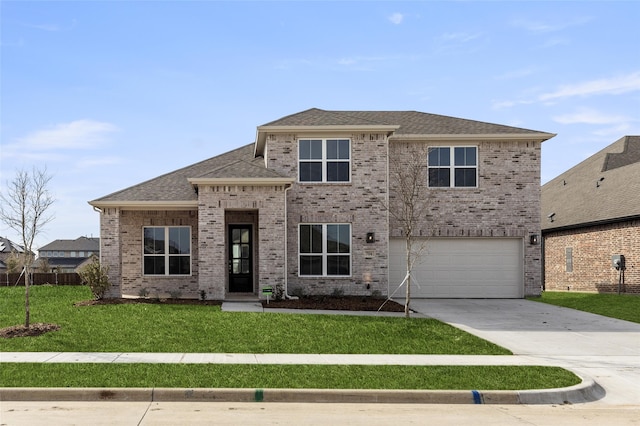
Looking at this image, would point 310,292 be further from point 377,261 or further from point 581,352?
point 581,352

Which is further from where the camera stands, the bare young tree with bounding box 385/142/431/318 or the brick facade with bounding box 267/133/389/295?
the bare young tree with bounding box 385/142/431/318

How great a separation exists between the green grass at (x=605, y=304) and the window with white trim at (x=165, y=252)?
515 inches

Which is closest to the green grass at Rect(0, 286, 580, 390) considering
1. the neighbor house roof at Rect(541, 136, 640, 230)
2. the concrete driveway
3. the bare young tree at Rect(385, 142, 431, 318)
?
the concrete driveway

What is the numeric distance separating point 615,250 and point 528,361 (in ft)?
58.9

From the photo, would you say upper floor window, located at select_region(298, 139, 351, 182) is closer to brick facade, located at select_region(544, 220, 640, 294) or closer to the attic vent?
brick facade, located at select_region(544, 220, 640, 294)

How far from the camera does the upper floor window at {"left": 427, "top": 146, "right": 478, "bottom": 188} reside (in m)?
23.6

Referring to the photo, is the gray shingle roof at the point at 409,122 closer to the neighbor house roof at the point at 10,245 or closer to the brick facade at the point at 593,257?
the brick facade at the point at 593,257

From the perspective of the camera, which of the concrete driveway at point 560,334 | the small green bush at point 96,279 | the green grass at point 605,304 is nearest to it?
the concrete driveway at point 560,334

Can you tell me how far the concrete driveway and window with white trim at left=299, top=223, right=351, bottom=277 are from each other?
9.53ft

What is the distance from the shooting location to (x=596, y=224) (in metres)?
28.8

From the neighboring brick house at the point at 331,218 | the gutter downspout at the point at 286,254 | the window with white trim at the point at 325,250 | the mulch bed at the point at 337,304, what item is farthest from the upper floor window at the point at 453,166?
the gutter downspout at the point at 286,254

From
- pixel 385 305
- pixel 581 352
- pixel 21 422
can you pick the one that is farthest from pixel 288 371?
pixel 385 305

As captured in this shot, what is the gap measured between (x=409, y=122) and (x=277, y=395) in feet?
58.0

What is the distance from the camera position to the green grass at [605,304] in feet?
63.8
